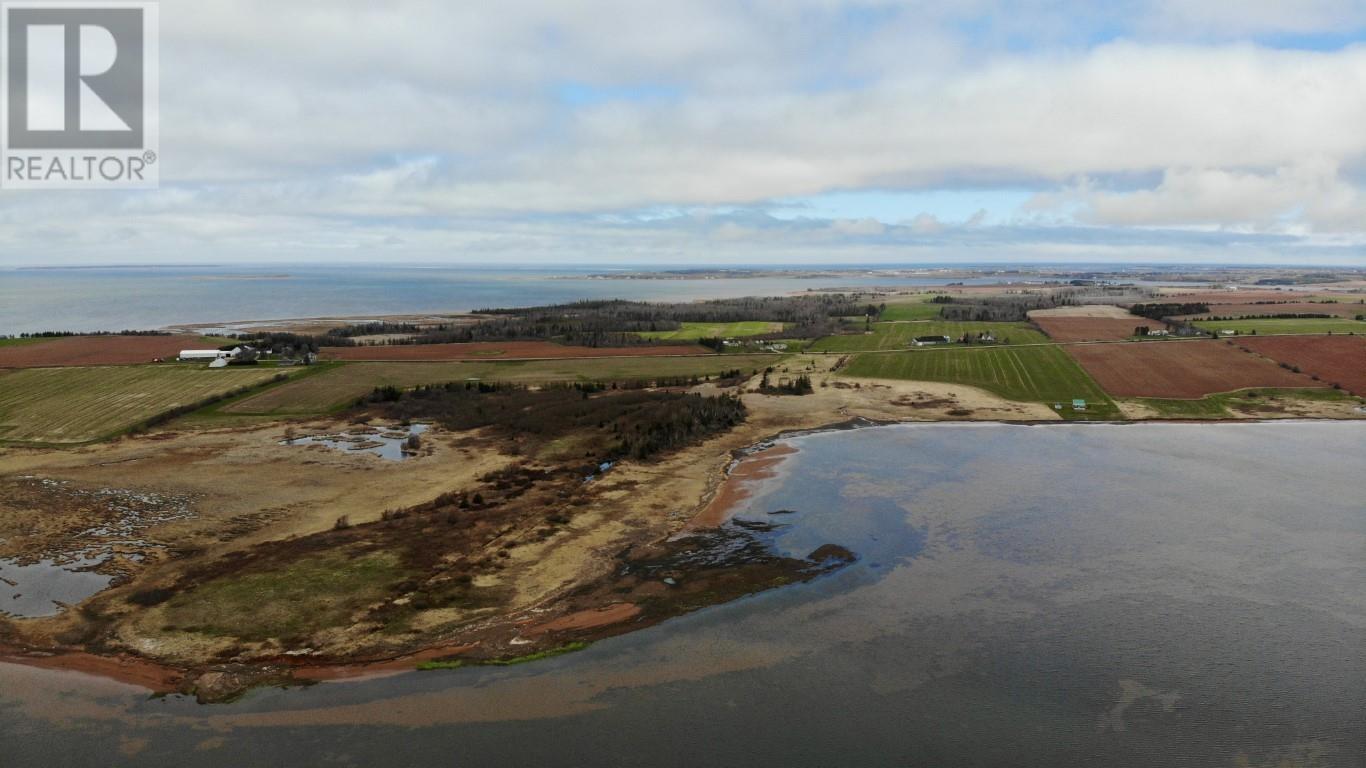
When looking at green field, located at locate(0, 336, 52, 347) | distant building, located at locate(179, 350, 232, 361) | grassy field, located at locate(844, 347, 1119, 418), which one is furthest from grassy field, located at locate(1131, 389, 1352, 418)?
green field, located at locate(0, 336, 52, 347)

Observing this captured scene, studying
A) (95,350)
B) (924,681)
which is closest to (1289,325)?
(924,681)

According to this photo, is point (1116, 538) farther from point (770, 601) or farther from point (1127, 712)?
point (770, 601)

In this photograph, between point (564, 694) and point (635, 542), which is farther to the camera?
point (635, 542)

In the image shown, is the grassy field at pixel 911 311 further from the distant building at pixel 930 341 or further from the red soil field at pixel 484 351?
the red soil field at pixel 484 351

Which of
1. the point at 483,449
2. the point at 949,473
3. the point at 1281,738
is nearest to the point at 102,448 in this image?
the point at 483,449

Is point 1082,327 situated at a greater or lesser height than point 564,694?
greater

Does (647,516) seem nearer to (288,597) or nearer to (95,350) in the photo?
(288,597)

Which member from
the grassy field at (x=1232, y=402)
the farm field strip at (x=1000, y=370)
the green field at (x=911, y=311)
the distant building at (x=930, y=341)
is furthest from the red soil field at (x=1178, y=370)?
the green field at (x=911, y=311)

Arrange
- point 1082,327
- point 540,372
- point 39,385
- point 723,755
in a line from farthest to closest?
point 1082,327 → point 540,372 → point 39,385 → point 723,755
